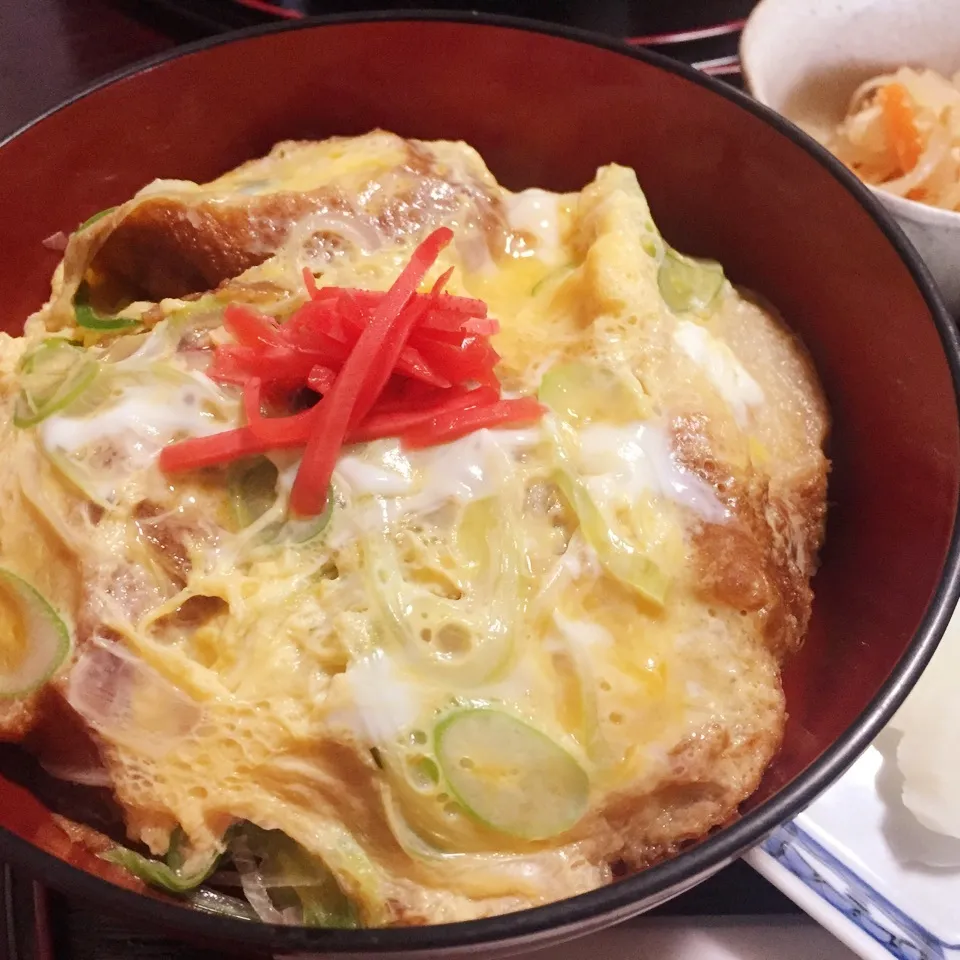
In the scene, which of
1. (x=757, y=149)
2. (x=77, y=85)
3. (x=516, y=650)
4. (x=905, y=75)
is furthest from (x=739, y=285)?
(x=77, y=85)

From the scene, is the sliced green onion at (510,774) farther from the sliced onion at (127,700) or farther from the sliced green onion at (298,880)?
the sliced onion at (127,700)

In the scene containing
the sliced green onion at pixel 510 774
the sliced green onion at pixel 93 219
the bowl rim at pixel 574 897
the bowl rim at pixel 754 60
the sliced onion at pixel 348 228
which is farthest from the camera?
the bowl rim at pixel 754 60

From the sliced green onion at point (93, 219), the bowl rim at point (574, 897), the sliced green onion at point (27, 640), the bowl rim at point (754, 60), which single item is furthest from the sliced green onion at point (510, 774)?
the bowl rim at point (754, 60)

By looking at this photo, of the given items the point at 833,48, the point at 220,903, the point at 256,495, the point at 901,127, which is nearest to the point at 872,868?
the point at 220,903

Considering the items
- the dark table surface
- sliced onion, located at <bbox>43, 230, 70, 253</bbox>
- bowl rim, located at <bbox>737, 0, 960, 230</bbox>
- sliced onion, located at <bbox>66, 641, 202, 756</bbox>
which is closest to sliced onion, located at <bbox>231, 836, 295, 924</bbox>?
sliced onion, located at <bbox>66, 641, 202, 756</bbox>

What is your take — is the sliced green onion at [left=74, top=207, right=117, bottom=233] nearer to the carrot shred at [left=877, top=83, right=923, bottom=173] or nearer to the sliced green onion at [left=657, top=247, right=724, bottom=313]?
the sliced green onion at [left=657, top=247, right=724, bottom=313]

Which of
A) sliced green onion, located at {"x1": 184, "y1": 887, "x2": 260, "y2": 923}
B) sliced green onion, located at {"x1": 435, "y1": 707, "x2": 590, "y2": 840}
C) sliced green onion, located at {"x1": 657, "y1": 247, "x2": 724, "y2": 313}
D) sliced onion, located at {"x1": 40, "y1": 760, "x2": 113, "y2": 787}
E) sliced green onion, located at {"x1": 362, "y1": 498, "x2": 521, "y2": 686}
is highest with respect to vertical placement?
sliced green onion, located at {"x1": 657, "y1": 247, "x2": 724, "y2": 313}
